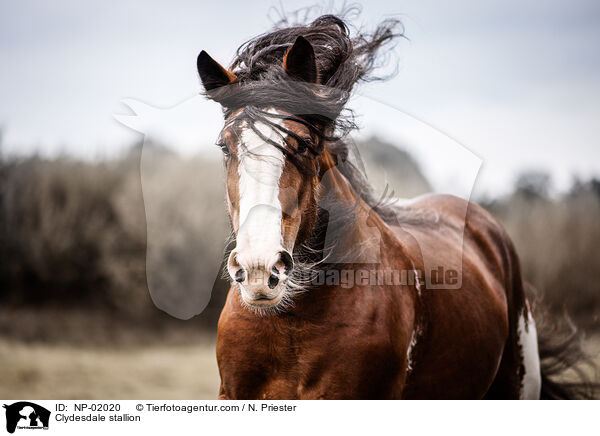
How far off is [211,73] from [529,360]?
2454mm

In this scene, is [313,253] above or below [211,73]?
below

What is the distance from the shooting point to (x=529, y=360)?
9.80 ft

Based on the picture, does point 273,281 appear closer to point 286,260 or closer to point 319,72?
point 286,260

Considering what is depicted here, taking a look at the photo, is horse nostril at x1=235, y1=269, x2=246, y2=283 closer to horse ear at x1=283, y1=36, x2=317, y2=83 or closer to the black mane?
the black mane

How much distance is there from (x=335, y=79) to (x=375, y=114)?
405 millimetres

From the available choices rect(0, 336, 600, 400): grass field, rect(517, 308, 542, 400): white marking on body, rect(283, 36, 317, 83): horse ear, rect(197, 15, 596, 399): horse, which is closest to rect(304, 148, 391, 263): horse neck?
rect(197, 15, 596, 399): horse

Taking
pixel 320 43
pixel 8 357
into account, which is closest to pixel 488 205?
pixel 320 43

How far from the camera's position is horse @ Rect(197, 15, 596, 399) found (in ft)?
5.06

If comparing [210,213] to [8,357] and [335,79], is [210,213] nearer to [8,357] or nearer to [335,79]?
[8,357]

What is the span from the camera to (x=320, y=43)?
6.60 feet

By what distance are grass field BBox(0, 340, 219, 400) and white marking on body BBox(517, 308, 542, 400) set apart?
13.3 ft

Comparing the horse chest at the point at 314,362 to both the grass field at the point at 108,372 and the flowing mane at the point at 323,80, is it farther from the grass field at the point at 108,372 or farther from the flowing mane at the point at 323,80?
the grass field at the point at 108,372
